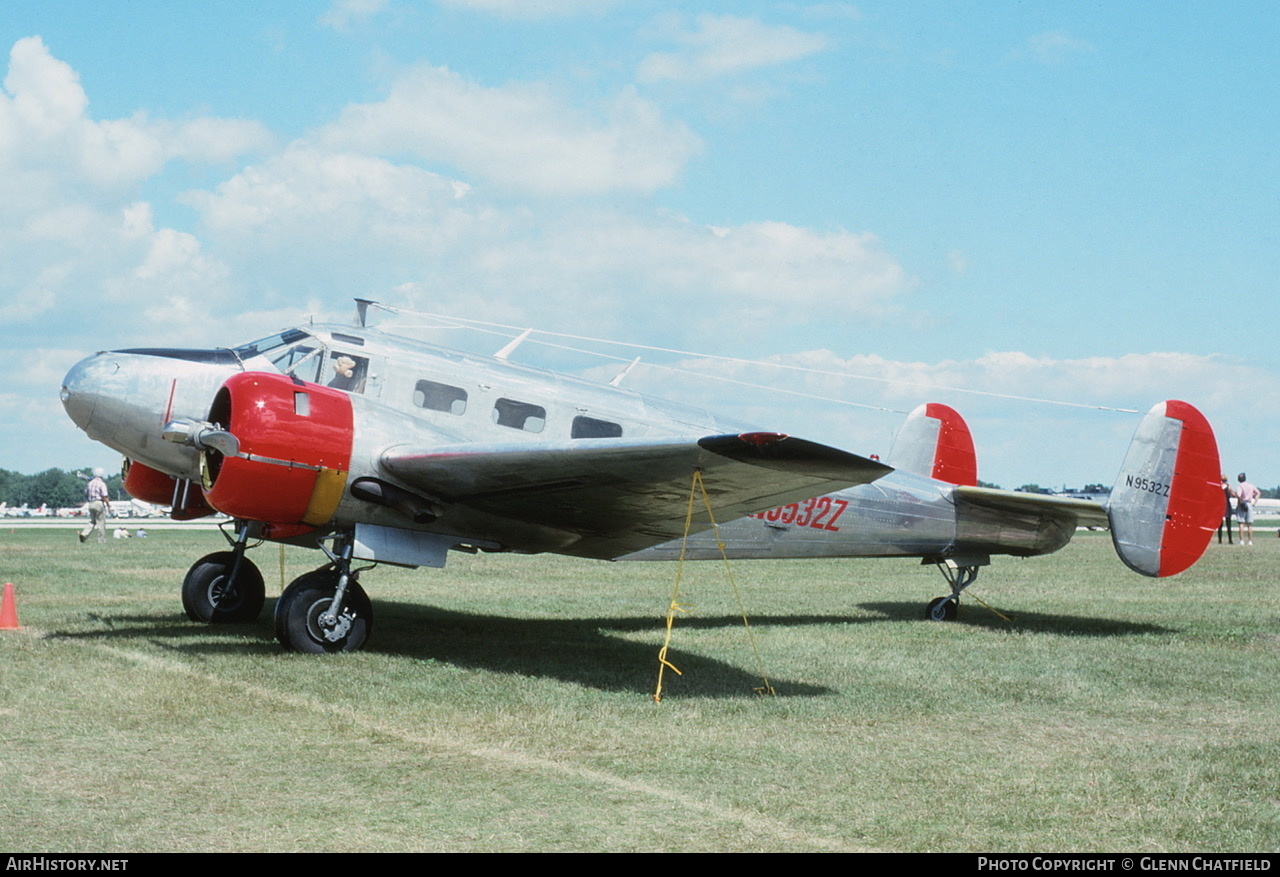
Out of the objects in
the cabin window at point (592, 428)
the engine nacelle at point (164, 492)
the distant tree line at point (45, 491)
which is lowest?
the distant tree line at point (45, 491)

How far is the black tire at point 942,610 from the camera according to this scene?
41.2 feet

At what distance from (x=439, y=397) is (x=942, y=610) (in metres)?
6.37

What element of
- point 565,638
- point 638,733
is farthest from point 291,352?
point 638,733

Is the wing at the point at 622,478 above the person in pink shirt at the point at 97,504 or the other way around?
above

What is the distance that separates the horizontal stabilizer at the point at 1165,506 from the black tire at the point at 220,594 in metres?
9.32

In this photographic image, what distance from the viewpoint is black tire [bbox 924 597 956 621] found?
41.2 ft

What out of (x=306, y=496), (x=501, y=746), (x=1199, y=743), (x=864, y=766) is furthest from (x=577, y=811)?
(x=306, y=496)

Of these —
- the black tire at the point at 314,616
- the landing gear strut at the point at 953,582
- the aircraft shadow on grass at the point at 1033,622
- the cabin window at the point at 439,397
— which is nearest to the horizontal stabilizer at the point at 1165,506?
the aircraft shadow on grass at the point at 1033,622

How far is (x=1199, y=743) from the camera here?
6.43 m

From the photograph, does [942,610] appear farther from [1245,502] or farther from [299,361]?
[1245,502]

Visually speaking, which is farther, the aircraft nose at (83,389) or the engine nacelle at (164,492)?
the engine nacelle at (164,492)

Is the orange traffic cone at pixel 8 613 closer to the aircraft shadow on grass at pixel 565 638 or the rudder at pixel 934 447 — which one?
the aircraft shadow on grass at pixel 565 638

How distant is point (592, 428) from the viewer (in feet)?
34.8

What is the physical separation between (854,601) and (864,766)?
342 inches
